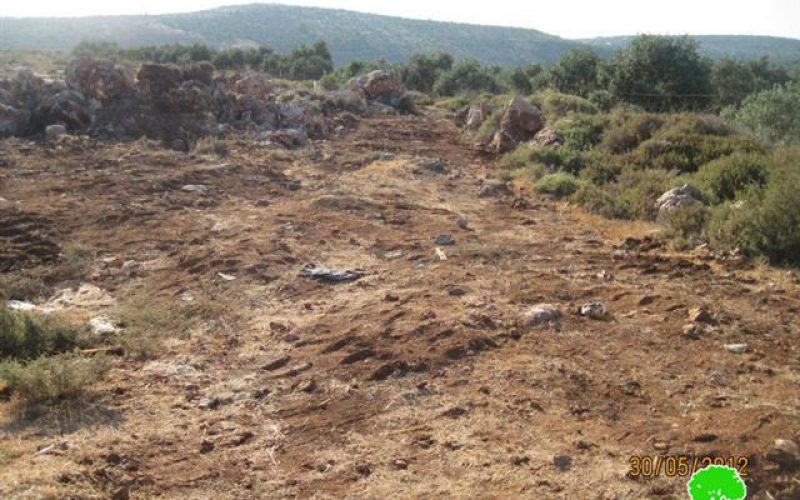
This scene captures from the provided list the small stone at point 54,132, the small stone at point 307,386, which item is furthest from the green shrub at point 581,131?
the small stone at point 54,132

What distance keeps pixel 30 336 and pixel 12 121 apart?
10.9 m

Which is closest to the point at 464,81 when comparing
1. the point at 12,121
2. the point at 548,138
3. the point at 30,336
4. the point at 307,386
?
the point at 548,138

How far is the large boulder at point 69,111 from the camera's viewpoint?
13.7m

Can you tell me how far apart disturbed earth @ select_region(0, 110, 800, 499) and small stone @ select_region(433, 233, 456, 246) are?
3 cm

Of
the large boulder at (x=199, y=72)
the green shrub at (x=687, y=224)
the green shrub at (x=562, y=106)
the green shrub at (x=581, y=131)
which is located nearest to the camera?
the green shrub at (x=687, y=224)

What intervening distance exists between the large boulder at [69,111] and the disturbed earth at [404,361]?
562 cm

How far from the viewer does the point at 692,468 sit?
3.18 metres

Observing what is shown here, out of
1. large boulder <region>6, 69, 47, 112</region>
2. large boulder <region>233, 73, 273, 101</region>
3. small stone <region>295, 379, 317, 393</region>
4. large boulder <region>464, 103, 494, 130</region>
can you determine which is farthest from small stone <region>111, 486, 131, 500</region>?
large boulder <region>233, 73, 273, 101</region>

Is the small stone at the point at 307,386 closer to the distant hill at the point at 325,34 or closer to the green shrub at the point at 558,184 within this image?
the green shrub at the point at 558,184

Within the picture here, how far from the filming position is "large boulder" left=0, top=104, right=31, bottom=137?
43.9 feet

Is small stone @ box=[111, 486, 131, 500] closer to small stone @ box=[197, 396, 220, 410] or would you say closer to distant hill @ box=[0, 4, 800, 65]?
small stone @ box=[197, 396, 220, 410]

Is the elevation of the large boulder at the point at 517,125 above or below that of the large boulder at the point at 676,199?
above

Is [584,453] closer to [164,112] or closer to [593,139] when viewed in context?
[593,139]

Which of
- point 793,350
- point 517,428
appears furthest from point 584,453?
point 793,350
